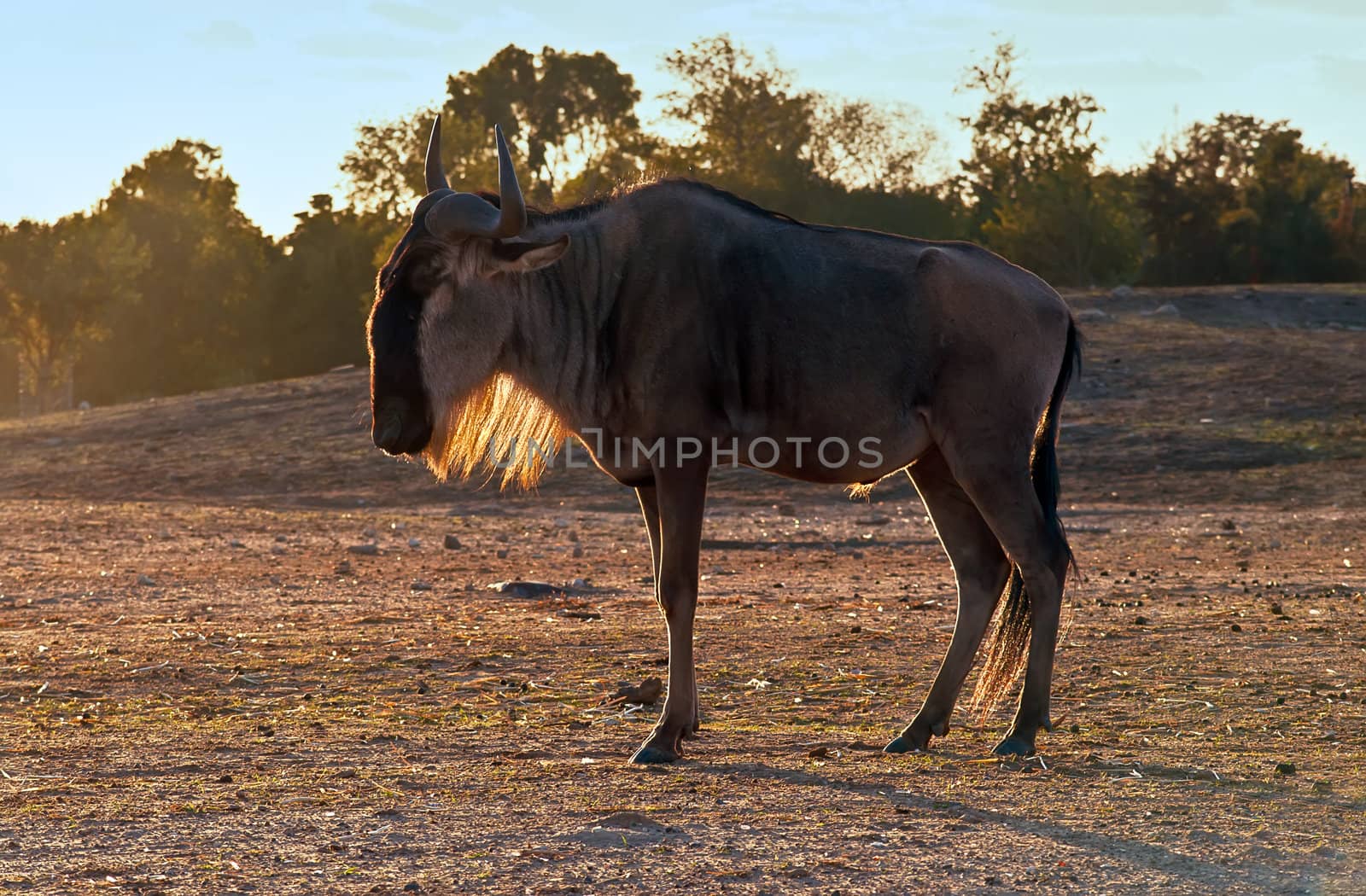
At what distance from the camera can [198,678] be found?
8.37 metres

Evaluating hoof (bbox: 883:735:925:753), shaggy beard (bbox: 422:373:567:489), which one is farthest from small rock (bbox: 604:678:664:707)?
hoof (bbox: 883:735:925:753)

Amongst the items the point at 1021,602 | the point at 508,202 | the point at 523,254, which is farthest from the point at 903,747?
the point at 508,202

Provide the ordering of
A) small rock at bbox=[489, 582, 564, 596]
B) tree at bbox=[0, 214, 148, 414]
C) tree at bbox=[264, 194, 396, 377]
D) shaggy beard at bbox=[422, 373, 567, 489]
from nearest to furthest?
shaggy beard at bbox=[422, 373, 567, 489] < small rock at bbox=[489, 582, 564, 596] < tree at bbox=[264, 194, 396, 377] < tree at bbox=[0, 214, 148, 414]

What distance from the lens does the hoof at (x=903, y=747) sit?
6.56 metres

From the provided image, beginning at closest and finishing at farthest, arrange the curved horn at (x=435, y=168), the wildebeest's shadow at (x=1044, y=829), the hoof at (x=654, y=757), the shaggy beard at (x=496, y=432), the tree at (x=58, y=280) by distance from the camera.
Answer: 1. the wildebeest's shadow at (x=1044, y=829)
2. the hoof at (x=654, y=757)
3. the shaggy beard at (x=496, y=432)
4. the curved horn at (x=435, y=168)
5. the tree at (x=58, y=280)

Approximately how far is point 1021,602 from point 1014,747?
0.72 meters

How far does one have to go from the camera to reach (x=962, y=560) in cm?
715

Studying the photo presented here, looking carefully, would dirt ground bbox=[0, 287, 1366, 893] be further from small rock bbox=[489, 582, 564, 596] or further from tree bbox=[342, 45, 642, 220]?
tree bbox=[342, 45, 642, 220]

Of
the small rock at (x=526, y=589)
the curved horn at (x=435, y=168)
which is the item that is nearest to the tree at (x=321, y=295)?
the small rock at (x=526, y=589)

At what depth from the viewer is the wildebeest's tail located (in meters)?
6.96

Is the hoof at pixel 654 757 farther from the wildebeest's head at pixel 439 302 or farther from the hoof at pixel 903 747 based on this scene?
the wildebeest's head at pixel 439 302

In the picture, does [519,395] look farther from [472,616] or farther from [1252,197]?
[1252,197]

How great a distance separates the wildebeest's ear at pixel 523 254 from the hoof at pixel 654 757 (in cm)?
209

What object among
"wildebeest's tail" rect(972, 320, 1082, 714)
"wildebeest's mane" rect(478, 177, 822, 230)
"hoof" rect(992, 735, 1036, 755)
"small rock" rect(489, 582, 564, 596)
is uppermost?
"wildebeest's mane" rect(478, 177, 822, 230)
